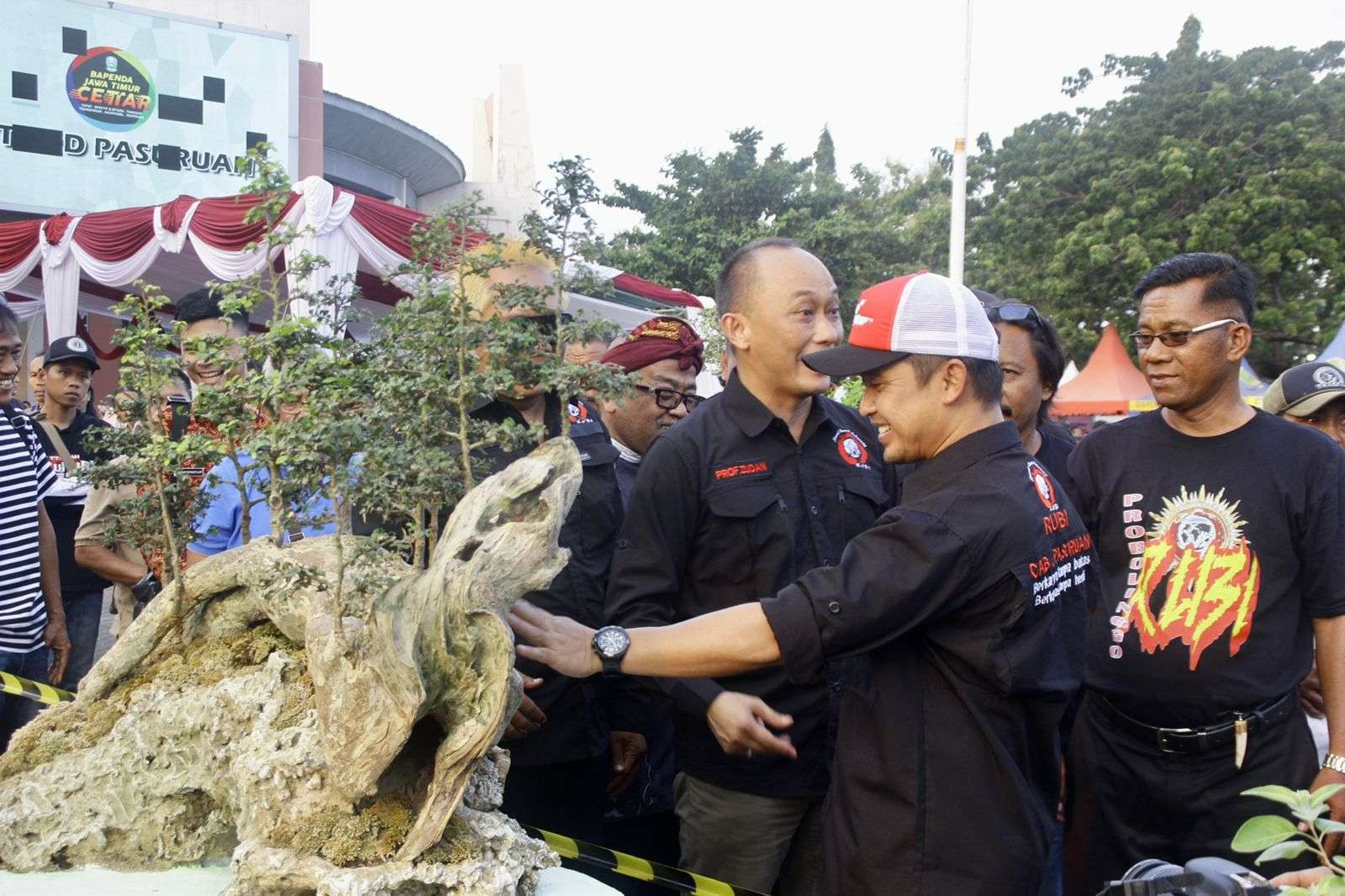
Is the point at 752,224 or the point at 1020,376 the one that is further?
the point at 752,224

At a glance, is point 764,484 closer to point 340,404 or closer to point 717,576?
point 717,576

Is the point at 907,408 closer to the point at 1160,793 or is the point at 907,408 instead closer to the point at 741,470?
the point at 741,470

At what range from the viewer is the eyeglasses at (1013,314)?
11.8 ft

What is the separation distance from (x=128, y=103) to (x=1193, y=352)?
53.1ft

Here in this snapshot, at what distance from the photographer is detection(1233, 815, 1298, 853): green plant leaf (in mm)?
1315

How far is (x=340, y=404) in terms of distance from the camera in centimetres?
207

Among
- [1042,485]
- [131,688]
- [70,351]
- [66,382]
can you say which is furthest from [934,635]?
[66,382]

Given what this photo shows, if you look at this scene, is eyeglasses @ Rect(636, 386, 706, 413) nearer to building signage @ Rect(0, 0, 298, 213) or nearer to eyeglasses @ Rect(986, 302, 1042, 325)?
eyeglasses @ Rect(986, 302, 1042, 325)

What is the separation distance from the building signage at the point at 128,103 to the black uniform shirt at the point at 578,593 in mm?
13654

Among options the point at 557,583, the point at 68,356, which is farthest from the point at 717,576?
the point at 68,356

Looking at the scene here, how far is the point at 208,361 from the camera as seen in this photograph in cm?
223

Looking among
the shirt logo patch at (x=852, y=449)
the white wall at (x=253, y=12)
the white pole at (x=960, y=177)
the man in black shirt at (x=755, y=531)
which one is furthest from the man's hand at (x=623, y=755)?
the white wall at (x=253, y=12)

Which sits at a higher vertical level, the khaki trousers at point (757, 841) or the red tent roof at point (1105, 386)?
the red tent roof at point (1105, 386)

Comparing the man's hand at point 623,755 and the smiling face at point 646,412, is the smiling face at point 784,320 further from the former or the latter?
the man's hand at point 623,755
